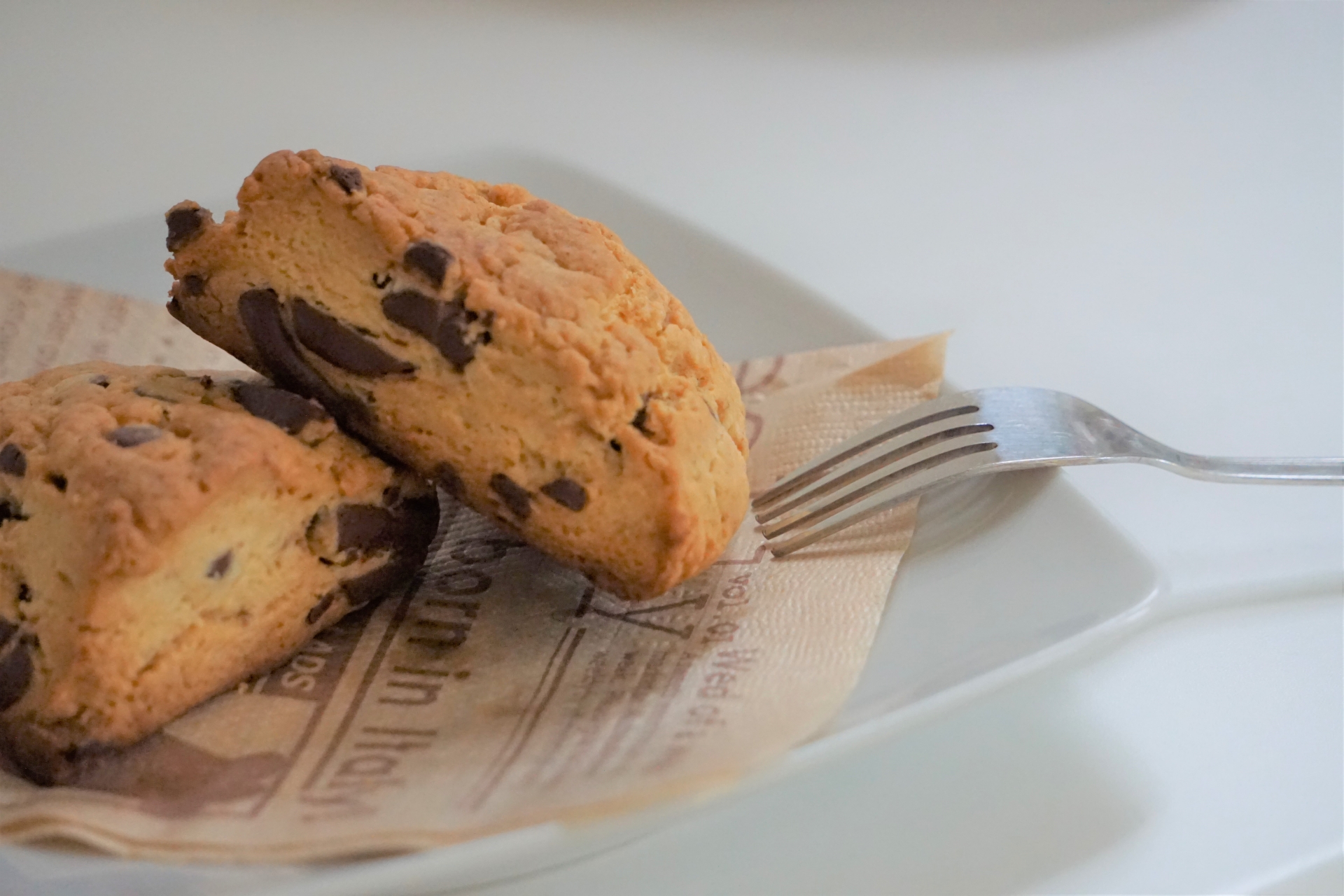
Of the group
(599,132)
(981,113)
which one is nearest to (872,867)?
(599,132)

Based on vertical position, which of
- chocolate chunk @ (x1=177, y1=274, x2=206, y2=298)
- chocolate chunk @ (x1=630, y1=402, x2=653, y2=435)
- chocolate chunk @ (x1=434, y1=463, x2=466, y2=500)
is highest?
chocolate chunk @ (x1=630, y1=402, x2=653, y2=435)

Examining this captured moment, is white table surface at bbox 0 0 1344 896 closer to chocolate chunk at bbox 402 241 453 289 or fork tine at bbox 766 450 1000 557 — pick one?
fork tine at bbox 766 450 1000 557

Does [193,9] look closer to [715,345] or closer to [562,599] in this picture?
[715,345]

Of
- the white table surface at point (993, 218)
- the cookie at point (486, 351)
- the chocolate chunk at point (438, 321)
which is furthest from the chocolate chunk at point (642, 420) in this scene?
the white table surface at point (993, 218)

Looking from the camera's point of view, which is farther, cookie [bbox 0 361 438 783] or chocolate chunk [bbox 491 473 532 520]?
chocolate chunk [bbox 491 473 532 520]

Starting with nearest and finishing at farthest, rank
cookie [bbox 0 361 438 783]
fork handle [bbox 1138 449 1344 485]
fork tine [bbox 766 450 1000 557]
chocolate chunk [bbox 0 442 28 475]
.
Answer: cookie [bbox 0 361 438 783]
chocolate chunk [bbox 0 442 28 475]
fork tine [bbox 766 450 1000 557]
fork handle [bbox 1138 449 1344 485]

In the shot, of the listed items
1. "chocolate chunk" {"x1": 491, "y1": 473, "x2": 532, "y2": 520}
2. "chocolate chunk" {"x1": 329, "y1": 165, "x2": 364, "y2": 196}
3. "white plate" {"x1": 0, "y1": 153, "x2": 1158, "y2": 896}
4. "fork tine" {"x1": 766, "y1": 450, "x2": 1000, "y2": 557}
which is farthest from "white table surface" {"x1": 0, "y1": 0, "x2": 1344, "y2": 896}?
"chocolate chunk" {"x1": 329, "y1": 165, "x2": 364, "y2": 196}

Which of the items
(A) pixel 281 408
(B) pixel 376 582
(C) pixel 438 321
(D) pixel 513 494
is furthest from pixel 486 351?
(B) pixel 376 582
